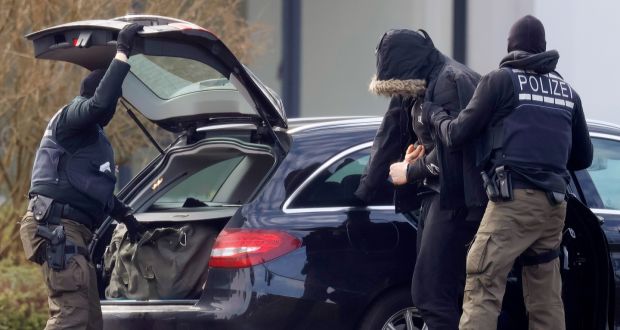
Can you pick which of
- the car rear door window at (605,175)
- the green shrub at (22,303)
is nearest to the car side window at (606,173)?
the car rear door window at (605,175)

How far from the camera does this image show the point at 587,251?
5254 millimetres

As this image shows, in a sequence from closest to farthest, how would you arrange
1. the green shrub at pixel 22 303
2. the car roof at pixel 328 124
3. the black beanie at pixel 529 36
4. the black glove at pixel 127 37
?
the black beanie at pixel 529 36 < the black glove at pixel 127 37 < the car roof at pixel 328 124 < the green shrub at pixel 22 303

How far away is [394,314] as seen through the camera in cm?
528

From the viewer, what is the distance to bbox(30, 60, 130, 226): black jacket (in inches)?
209

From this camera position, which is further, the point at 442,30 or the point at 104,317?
the point at 442,30

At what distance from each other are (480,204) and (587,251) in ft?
2.03

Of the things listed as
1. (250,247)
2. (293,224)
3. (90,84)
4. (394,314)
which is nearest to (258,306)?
(250,247)

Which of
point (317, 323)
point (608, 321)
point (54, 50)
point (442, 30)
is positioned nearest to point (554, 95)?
point (608, 321)

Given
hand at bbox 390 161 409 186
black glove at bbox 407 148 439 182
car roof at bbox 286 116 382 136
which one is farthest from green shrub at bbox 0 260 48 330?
black glove at bbox 407 148 439 182

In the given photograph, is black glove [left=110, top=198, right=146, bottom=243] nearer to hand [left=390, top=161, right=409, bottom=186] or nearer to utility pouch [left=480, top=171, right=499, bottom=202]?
hand [left=390, top=161, right=409, bottom=186]

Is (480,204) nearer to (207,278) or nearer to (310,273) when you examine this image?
(310,273)

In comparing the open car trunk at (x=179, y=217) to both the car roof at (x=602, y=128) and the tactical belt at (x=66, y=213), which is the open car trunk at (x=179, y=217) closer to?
the tactical belt at (x=66, y=213)

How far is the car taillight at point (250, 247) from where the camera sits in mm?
5121

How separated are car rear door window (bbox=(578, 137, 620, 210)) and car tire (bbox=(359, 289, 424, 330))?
3.49 feet
